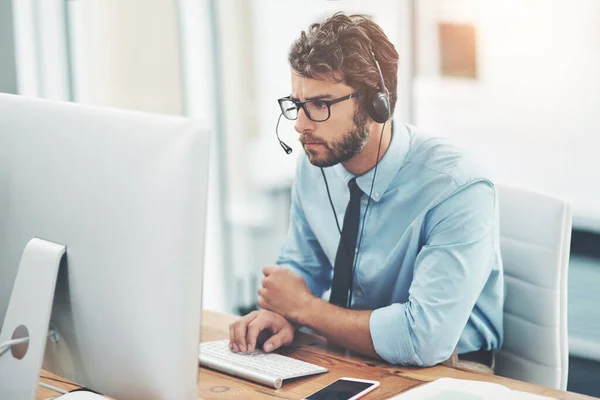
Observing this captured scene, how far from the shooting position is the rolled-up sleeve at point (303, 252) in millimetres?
1754

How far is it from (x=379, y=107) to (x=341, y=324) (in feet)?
1.43

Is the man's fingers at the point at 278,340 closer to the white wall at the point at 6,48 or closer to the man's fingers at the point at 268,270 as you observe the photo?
the man's fingers at the point at 268,270

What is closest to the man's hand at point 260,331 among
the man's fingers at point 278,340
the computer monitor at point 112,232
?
the man's fingers at point 278,340

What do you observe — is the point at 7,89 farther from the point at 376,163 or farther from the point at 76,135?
the point at 76,135

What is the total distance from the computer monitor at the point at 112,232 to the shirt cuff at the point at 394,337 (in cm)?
50

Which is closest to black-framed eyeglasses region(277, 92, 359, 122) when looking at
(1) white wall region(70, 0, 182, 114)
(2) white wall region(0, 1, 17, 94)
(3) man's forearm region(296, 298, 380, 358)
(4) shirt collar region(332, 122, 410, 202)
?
(4) shirt collar region(332, 122, 410, 202)

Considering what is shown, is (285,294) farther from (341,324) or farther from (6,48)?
(6,48)

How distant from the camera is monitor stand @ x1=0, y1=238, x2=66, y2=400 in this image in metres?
1.03

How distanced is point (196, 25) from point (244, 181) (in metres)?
0.72

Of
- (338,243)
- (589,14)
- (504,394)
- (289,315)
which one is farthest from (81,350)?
(589,14)

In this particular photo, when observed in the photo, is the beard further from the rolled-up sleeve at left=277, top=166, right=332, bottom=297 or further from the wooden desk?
the wooden desk

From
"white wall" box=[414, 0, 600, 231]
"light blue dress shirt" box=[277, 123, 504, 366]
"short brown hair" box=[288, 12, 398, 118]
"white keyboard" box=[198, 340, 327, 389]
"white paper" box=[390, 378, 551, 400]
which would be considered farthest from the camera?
"white wall" box=[414, 0, 600, 231]

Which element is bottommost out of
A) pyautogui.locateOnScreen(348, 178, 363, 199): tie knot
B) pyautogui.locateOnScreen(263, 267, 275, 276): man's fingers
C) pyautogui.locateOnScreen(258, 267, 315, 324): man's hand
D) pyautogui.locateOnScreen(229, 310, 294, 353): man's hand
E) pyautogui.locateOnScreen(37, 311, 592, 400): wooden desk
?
pyautogui.locateOnScreen(37, 311, 592, 400): wooden desk

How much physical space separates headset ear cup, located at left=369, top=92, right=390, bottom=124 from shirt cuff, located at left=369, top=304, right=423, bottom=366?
1.26 ft
